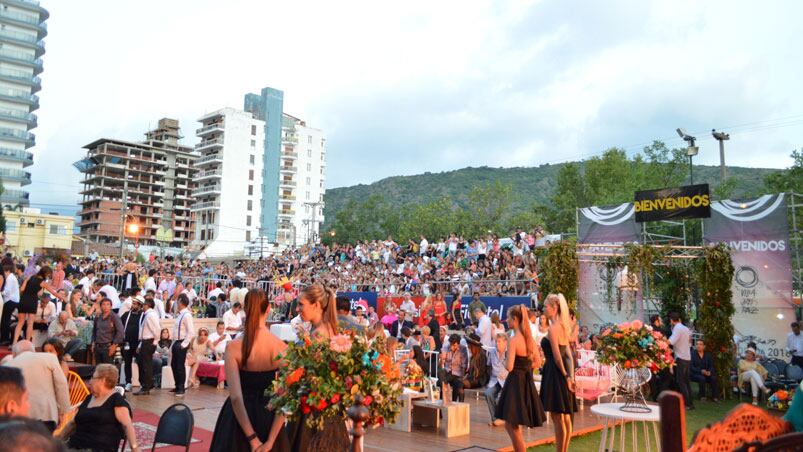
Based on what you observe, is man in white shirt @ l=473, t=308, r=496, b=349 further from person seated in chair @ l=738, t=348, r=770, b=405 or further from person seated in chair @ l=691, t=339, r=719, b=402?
person seated in chair @ l=738, t=348, r=770, b=405

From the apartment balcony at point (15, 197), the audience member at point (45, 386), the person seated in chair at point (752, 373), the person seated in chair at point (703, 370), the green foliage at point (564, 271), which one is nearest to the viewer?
the audience member at point (45, 386)

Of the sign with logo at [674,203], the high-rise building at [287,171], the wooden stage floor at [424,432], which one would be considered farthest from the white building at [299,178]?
the wooden stage floor at [424,432]

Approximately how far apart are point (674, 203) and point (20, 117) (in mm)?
89215

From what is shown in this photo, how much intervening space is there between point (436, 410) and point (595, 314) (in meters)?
11.0

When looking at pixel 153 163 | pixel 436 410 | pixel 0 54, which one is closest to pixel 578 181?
pixel 436 410

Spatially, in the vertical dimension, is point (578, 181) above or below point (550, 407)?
above

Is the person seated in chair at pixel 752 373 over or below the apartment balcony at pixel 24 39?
below

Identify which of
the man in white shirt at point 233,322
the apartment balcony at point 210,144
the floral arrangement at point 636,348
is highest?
the apartment balcony at point 210,144

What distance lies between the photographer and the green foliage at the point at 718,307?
14.0m

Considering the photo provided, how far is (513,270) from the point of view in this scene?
19000mm

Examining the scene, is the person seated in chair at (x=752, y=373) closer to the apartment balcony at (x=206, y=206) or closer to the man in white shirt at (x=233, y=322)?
the man in white shirt at (x=233, y=322)

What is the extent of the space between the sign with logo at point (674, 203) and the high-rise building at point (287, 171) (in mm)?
63209

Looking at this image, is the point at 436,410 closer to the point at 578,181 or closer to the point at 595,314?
the point at 595,314

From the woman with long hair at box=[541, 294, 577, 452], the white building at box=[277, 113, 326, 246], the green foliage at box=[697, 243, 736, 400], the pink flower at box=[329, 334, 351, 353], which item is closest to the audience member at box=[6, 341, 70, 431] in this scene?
the pink flower at box=[329, 334, 351, 353]
